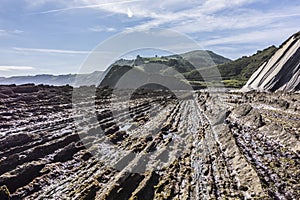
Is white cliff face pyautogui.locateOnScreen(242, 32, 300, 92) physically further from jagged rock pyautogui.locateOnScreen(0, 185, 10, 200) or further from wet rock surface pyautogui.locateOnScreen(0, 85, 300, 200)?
jagged rock pyautogui.locateOnScreen(0, 185, 10, 200)

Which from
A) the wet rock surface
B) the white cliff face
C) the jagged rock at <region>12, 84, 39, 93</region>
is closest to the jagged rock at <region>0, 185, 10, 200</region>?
the wet rock surface

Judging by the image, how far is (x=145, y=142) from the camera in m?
18.3

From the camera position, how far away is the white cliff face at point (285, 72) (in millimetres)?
40500

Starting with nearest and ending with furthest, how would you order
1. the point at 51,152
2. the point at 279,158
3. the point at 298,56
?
the point at 279,158
the point at 51,152
the point at 298,56

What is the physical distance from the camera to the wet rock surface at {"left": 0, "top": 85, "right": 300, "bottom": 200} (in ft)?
33.6

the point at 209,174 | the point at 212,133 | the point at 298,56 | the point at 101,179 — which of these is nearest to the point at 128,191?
the point at 101,179

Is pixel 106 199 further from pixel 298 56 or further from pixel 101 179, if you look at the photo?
pixel 298 56

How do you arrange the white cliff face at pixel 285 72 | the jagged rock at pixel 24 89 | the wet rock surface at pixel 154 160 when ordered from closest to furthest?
the wet rock surface at pixel 154 160, the white cliff face at pixel 285 72, the jagged rock at pixel 24 89

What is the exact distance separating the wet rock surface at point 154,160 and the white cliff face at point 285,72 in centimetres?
1775

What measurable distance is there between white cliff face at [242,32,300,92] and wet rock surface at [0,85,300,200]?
1775cm

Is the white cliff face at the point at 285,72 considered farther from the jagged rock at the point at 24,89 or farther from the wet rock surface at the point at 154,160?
the jagged rock at the point at 24,89

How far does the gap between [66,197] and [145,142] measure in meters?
8.78

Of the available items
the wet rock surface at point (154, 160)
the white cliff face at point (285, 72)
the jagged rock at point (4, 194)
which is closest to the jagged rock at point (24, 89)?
the wet rock surface at point (154, 160)

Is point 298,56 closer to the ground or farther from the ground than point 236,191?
farther from the ground
